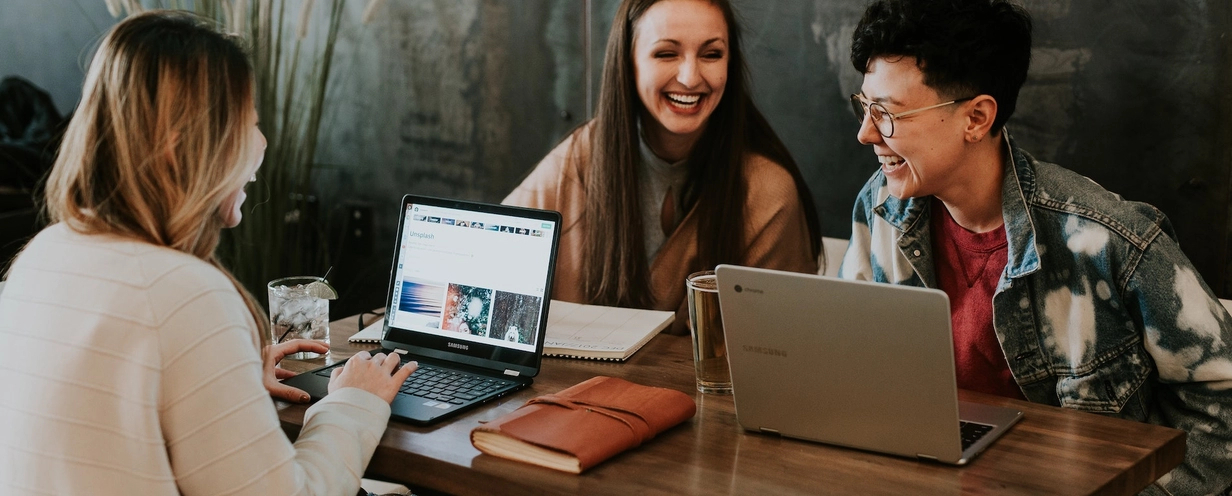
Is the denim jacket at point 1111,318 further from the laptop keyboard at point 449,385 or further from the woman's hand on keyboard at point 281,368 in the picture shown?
the woman's hand on keyboard at point 281,368

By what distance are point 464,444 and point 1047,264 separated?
97 cm

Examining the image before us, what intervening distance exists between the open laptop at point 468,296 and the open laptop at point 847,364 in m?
0.39

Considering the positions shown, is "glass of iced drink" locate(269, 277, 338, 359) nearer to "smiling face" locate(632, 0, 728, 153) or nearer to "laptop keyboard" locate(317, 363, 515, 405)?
"laptop keyboard" locate(317, 363, 515, 405)

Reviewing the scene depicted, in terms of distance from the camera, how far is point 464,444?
137 centimetres

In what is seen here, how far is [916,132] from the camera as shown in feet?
5.80

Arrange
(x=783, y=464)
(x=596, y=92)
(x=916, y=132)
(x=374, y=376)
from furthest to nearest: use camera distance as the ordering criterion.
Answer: (x=596, y=92) → (x=916, y=132) → (x=374, y=376) → (x=783, y=464)

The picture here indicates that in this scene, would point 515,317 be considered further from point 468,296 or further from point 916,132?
point 916,132

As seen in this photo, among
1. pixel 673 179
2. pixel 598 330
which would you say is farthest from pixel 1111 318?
pixel 673 179

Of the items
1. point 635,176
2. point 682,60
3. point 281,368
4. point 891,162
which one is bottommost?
point 281,368

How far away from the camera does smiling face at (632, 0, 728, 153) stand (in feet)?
7.56

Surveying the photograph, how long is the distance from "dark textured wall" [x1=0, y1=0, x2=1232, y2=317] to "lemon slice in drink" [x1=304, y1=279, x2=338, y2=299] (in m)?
1.42

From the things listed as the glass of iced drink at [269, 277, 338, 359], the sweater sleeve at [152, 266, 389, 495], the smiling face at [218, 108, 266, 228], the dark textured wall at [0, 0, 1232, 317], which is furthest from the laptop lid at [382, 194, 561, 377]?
the dark textured wall at [0, 0, 1232, 317]

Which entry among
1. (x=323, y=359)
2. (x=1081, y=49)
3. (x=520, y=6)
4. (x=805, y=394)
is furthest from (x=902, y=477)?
(x=520, y=6)

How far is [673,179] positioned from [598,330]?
669 millimetres
